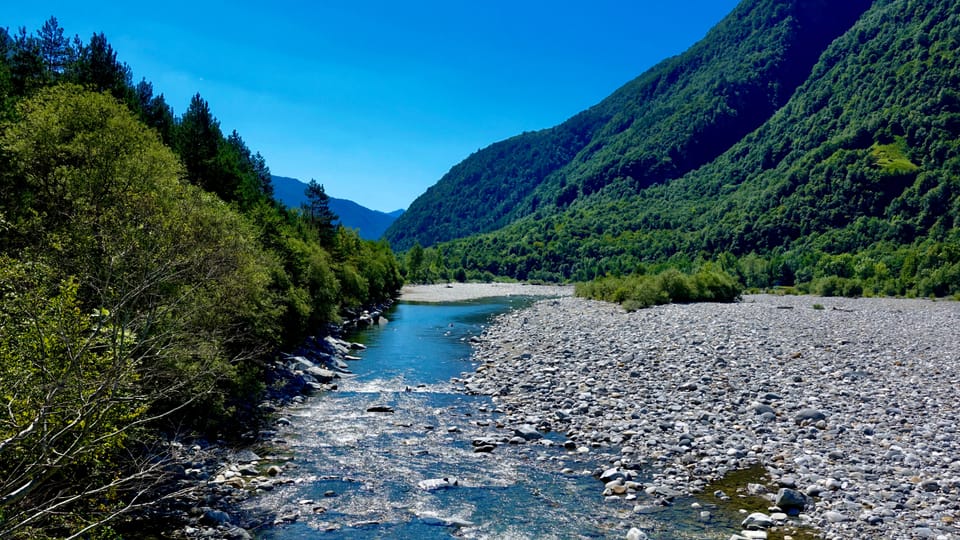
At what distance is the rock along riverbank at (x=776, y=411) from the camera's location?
11969mm

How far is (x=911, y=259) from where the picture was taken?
87812mm

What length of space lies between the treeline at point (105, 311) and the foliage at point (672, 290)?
38876mm

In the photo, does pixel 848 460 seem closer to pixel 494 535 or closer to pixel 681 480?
pixel 681 480

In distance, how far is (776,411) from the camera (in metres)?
17.8

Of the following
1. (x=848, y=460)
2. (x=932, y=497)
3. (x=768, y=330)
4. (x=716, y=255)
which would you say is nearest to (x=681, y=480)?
(x=848, y=460)

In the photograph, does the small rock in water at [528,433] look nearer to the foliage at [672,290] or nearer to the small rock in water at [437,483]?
the small rock in water at [437,483]

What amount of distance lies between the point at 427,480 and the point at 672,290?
181ft

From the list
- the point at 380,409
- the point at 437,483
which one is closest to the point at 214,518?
the point at 437,483

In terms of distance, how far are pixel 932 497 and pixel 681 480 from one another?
4.98m

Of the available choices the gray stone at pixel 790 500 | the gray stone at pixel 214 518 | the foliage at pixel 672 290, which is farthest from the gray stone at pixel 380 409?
the foliage at pixel 672 290

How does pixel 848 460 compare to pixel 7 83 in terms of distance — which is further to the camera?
pixel 7 83

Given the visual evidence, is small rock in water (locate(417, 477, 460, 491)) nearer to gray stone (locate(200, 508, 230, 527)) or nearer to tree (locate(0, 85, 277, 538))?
gray stone (locate(200, 508, 230, 527))

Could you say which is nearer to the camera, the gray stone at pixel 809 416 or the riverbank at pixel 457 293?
the gray stone at pixel 809 416

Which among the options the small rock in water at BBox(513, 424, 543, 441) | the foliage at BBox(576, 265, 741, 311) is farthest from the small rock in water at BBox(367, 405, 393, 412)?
the foliage at BBox(576, 265, 741, 311)
